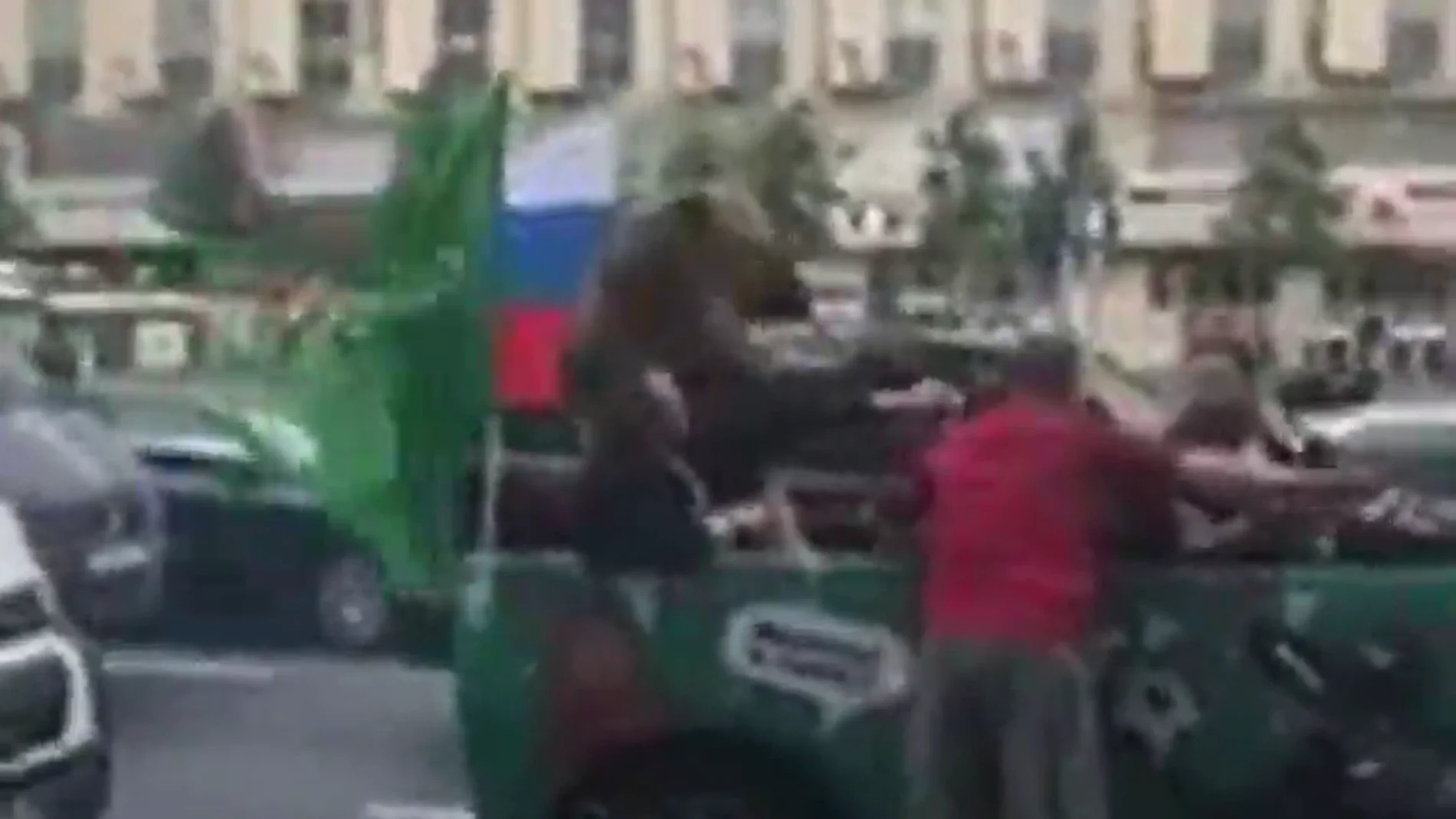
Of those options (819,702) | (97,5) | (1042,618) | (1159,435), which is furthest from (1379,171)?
(97,5)

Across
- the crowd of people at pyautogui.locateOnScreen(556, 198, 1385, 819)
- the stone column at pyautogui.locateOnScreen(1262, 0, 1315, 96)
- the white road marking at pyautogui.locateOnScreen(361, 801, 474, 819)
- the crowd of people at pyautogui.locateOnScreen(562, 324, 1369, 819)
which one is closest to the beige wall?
the stone column at pyautogui.locateOnScreen(1262, 0, 1315, 96)

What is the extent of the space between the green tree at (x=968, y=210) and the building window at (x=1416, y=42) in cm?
55

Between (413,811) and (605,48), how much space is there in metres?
1.13

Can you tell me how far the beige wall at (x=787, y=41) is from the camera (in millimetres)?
4406

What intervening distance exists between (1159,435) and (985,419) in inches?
9.5

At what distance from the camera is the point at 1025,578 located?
432 centimetres

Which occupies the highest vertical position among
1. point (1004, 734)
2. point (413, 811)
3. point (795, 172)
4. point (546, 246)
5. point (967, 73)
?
point (967, 73)

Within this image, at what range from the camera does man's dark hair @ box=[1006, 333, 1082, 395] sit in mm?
4363

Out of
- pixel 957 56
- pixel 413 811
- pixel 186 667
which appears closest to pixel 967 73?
pixel 957 56

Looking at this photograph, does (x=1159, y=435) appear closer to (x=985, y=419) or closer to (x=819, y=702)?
(x=985, y=419)

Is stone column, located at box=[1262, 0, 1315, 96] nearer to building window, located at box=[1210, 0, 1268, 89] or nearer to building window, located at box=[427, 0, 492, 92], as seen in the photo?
building window, located at box=[1210, 0, 1268, 89]

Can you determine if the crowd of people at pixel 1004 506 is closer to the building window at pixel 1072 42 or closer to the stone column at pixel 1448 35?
the building window at pixel 1072 42

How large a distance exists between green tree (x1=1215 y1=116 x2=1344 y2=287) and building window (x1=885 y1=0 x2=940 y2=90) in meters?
0.46

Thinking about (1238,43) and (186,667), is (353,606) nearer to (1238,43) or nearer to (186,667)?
(186,667)
